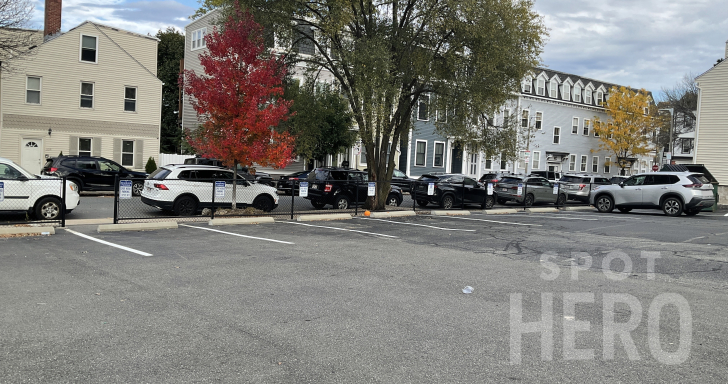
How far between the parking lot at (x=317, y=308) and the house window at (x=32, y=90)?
20.7 metres

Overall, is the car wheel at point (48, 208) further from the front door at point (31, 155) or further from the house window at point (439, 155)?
the house window at point (439, 155)

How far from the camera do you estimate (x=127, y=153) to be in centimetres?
3266

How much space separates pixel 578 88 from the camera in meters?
55.6

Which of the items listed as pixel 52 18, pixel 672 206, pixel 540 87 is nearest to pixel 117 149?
pixel 52 18

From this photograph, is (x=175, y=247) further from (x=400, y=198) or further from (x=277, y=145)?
(x=400, y=198)

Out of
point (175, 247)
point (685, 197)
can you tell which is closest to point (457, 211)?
point (685, 197)

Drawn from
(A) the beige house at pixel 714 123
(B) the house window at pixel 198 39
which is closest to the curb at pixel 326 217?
(B) the house window at pixel 198 39

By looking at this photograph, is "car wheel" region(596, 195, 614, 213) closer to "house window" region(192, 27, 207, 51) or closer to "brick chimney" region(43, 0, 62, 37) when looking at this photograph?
"house window" region(192, 27, 207, 51)

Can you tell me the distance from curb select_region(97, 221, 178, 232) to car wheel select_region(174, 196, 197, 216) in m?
2.40

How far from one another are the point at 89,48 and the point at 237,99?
19.1 meters

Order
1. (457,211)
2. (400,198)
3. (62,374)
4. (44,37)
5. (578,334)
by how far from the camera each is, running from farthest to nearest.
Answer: (44,37) < (400,198) < (457,211) < (578,334) < (62,374)

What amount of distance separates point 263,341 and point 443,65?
16287mm

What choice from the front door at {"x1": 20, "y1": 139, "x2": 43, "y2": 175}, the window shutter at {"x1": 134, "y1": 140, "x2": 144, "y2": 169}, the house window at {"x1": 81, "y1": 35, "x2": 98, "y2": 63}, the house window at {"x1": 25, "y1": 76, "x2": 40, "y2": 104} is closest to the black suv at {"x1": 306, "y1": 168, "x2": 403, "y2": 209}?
the window shutter at {"x1": 134, "y1": 140, "x2": 144, "y2": 169}

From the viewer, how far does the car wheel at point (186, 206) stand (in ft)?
56.1
